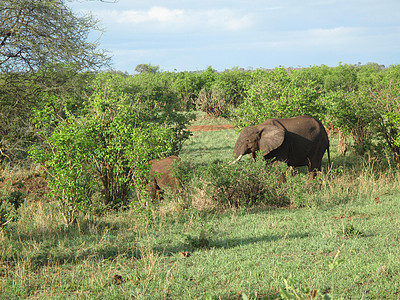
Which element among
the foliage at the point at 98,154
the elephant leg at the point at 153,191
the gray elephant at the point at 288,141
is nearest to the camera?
the foliage at the point at 98,154

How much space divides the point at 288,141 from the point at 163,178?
364cm

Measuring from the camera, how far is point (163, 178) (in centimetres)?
934

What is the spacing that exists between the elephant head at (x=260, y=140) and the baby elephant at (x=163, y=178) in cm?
200

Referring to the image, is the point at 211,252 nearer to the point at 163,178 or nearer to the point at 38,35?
the point at 163,178

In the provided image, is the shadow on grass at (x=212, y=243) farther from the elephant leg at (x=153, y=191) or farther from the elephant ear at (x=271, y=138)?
the elephant ear at (x=271, y=138)

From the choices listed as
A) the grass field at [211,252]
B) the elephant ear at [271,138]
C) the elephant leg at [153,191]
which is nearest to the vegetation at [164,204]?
the grass field at [211,252]

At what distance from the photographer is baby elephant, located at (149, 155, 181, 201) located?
9.13 m

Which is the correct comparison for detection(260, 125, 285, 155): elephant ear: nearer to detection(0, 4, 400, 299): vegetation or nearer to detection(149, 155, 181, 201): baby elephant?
detection(0, 4, 400, 299): vegetation

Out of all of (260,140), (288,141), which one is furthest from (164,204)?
(288,141)

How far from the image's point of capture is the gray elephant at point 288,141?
34.8 ft

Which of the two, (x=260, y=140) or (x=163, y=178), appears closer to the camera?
(x=163, y=178)

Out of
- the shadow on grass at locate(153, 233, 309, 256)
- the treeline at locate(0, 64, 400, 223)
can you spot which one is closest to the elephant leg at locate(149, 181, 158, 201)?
the treeline at locate(0, 64, 400, 223)

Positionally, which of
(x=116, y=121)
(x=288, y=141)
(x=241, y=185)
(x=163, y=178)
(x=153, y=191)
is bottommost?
(x=153, y=191)

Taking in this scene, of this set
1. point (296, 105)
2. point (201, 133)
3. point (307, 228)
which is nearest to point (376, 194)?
point (307, 228)
